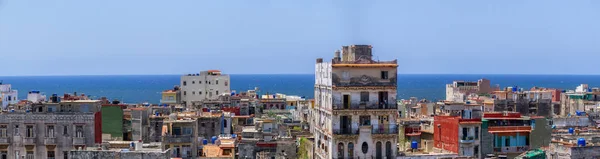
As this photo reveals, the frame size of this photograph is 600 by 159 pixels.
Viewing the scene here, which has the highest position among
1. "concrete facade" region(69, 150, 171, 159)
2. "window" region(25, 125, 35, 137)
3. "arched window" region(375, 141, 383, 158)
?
"window" region(25, 125, 35, 137)

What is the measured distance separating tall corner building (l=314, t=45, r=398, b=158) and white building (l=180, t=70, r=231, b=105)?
77.6 metres

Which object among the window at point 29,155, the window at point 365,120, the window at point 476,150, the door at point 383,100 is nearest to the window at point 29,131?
the window at point 29,155

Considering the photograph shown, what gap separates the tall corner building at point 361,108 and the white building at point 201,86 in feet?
255

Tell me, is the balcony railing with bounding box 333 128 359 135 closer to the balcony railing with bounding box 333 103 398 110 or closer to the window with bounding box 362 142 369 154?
the window with bounding box 362 142 369 154

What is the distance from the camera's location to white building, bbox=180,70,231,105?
14238cm

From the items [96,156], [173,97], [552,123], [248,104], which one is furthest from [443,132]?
[173,97]

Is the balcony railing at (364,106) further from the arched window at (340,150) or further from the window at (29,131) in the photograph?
the window at (29,131)

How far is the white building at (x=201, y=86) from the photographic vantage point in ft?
467

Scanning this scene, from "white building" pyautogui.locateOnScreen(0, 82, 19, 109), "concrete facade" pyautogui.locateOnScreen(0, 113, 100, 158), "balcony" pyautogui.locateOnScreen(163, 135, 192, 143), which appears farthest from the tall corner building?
"white building" pyautogui.locateOnScreen(0, 82, 19, 109)

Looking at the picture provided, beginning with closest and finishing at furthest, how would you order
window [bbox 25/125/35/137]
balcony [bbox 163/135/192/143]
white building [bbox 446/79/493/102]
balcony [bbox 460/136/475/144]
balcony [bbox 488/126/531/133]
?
window [bbox 25/125/35/137]
balcony [bbox 163/135/192/143]
balcony [bbox 460/136/475/144]
balcony [bbox 488/126/531/133]
white building [bbox 446/79/493/102]

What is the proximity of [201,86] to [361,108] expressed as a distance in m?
81.3

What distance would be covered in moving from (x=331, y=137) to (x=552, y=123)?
2993 cm

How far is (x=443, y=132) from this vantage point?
73562mm

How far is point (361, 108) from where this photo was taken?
214 feet
